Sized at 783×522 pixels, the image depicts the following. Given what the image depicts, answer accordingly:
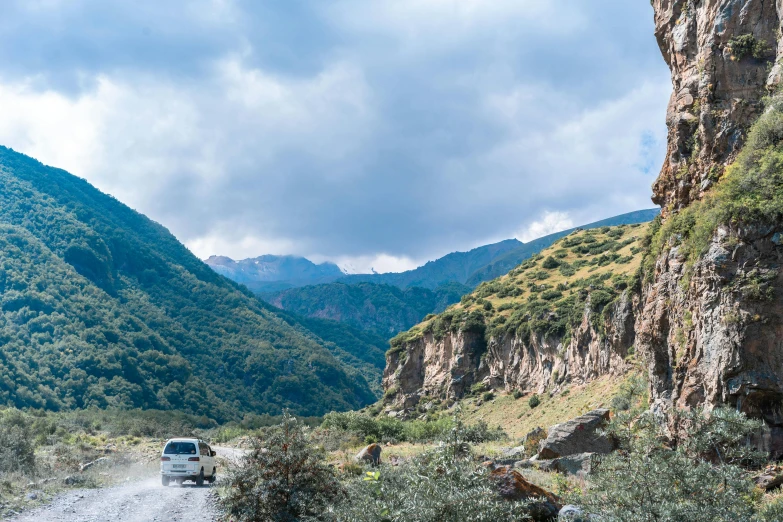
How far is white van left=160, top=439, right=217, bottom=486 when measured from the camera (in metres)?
20.4

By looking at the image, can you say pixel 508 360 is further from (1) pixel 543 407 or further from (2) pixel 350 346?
(2) pixel 350 346

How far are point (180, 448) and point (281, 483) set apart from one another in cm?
1199

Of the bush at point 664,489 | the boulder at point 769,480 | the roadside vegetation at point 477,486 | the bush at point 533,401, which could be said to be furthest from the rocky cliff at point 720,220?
the bush at point 533,401

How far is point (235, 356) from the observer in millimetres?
112375

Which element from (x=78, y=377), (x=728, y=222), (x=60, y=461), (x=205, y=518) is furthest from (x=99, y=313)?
(x=728, y=222)

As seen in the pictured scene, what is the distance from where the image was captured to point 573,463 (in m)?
15.0

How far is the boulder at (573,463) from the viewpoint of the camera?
1455cm

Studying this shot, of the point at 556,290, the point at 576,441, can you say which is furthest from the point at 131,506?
the point at 556,290

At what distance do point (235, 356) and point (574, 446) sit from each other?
10340 centimetres

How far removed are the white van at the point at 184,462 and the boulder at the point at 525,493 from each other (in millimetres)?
14042

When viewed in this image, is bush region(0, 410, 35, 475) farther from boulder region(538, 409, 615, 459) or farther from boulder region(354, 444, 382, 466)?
boulder region(538, 409, 615, 459)

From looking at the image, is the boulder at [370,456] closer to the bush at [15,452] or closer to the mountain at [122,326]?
the bush at [15,452]

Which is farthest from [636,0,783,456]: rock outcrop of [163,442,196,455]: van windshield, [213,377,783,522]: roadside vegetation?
[163,442,196,455]: van windshield

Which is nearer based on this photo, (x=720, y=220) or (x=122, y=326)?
(x=720, y=220)
